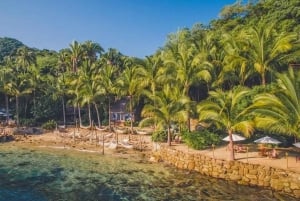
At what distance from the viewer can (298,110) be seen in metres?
20.5

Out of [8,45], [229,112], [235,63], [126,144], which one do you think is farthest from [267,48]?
[8,45]

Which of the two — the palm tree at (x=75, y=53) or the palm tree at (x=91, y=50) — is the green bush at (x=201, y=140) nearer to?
the palm tree at (x=75, y=53)

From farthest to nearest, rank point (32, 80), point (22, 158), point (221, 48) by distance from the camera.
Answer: point (32, 80)
point (221, 48)
point (22, 158)

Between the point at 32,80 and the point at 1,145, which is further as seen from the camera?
the point at 32,80

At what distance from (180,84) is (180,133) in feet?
23.1

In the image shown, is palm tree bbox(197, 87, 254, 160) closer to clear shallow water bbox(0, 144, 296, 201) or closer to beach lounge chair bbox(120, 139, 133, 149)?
clear shallow water bbox(0, 144, 296, 201)

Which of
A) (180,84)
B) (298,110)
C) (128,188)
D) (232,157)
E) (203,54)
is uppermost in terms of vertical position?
(203,54)

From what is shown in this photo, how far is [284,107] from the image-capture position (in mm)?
21047

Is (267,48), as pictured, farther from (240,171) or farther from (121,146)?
(121,146)

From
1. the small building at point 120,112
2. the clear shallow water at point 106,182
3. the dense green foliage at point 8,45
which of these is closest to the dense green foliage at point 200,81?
the small building at point 120,112

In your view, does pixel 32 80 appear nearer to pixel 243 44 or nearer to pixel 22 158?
pixel 22 158

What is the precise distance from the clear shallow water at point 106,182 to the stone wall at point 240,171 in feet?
2.54

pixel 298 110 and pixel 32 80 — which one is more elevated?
pixel 32 80

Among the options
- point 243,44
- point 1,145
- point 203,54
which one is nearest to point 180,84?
point 203,54
